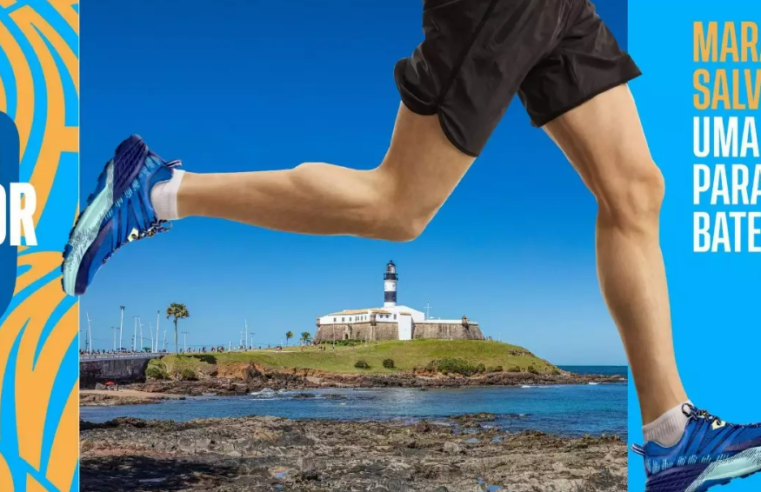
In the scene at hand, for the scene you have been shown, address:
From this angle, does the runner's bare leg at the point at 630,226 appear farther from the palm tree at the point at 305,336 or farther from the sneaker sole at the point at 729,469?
the palm tree at the point at 305,336

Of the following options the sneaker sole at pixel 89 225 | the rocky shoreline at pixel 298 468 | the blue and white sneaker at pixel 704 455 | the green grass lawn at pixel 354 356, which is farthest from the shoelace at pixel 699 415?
the green grass lawn at pixel 354 356

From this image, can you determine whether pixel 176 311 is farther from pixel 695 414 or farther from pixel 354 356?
pixel 695 414

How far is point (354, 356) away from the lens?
46.9m

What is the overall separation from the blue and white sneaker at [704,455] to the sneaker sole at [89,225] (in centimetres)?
138

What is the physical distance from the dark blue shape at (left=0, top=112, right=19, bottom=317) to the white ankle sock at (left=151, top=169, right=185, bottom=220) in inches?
71.2

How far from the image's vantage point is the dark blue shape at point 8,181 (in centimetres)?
297

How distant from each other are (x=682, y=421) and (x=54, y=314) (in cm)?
260

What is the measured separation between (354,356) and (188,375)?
38.6ft

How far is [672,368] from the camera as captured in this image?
5.14ft

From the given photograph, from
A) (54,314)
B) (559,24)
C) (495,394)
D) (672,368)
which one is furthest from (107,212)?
(495,394)

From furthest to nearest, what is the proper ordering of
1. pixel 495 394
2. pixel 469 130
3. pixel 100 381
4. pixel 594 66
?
pixel 100 381 < pixel 495 394 < pixel 594 66 < pixel 469 130

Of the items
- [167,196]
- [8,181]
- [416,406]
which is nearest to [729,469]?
[167,196]

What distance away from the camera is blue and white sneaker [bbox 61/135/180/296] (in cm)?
153

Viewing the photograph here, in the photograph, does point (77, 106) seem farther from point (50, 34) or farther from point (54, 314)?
point (54, 314)
